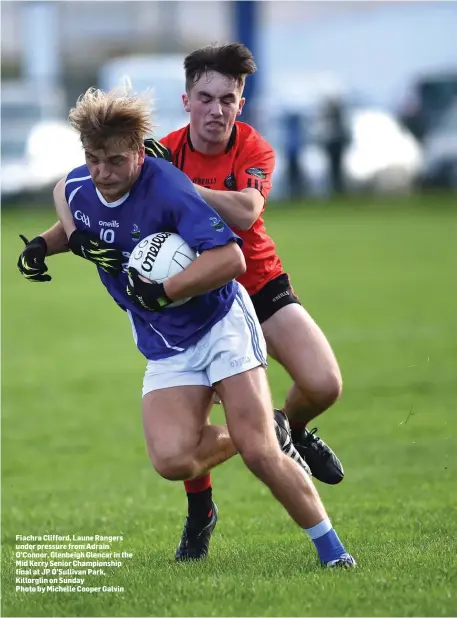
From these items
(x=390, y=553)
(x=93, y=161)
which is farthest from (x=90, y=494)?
(x=93, y=161)

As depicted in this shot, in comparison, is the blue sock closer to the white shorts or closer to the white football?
the white shorts

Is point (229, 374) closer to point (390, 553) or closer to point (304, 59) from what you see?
point (390, 553)

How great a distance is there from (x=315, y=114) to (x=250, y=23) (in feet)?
14.7

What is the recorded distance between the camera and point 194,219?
18.4 feet

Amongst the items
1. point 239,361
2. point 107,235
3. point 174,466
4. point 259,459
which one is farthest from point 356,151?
point 259,459

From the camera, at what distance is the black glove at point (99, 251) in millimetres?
5812

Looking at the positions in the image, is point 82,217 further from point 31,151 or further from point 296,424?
point 31,151

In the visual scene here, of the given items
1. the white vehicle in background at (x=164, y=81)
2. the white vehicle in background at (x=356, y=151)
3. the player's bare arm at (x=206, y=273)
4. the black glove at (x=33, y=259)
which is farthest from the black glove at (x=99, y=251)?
the white vehicle in background at (x=356, y=151)

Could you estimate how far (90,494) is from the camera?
8859 mm

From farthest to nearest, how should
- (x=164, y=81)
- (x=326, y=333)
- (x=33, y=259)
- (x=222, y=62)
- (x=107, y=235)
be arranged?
(x=164, y=81) < (x=326, y=333) < (x=222, y=62) < (x=33, y=259) < (x=107, y=235)

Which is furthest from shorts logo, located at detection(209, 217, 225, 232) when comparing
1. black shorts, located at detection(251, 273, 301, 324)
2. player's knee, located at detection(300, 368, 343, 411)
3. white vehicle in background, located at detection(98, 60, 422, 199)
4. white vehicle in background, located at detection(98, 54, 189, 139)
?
white vehicle in background, located at detection(98, 60, 422, 199)

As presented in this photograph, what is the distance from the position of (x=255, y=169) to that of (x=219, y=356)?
3.96 ft

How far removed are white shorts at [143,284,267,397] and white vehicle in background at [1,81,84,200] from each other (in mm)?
28893

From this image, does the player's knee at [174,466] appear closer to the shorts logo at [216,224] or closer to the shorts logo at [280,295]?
the shorts logo at [216,224]
